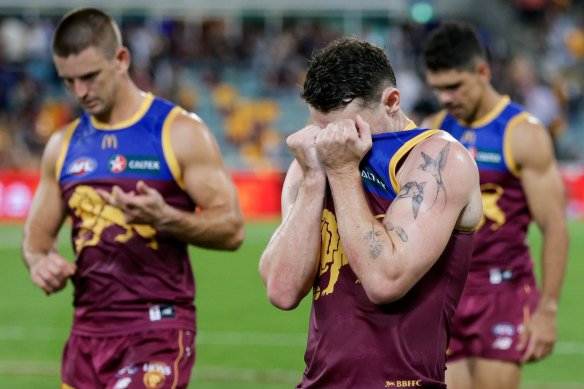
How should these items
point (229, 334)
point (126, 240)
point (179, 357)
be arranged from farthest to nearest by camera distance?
point (229, 334) < point (126, 240) < point (179, 357)

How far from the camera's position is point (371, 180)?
141 inches

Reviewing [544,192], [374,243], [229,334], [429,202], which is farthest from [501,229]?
[229,334]

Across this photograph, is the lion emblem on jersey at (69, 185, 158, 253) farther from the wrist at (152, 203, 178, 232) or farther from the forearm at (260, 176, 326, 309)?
the forearm at (260, 176, 326, 309)

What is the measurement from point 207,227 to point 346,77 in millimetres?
1959

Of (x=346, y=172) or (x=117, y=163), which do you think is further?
(x=117, y=163)

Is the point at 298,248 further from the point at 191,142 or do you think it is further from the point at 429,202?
the point at 191,142

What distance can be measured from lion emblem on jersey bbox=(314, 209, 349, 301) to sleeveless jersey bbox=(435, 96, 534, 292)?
9.13ft

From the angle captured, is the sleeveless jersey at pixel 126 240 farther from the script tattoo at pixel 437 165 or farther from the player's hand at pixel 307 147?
the script tattoo at pixel 437 165

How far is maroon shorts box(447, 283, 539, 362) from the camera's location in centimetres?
629

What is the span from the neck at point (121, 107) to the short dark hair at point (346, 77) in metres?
2.14

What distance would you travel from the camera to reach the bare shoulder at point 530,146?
6188 millimetres

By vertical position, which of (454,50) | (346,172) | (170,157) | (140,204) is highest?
(454,50)

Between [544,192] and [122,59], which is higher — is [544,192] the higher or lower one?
the lower one

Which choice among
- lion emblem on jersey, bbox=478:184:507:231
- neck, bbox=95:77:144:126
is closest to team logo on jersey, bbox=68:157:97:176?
neck, bbox=95:77:144:126
